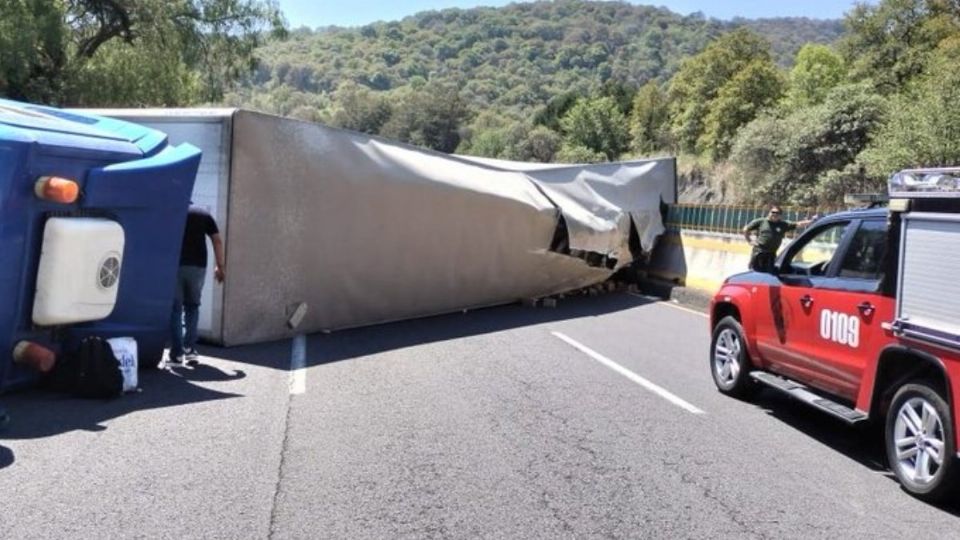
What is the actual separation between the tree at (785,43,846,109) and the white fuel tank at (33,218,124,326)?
141 feet

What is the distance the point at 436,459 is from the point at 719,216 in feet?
40.5

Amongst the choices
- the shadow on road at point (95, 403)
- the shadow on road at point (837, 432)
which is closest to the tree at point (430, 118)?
the shadow on road at point (95, 403)

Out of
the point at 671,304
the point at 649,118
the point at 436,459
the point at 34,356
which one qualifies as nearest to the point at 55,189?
the point at 34,356

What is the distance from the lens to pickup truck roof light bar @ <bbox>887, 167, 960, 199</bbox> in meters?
5.61

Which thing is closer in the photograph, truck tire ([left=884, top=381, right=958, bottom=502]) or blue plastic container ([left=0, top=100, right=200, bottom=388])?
truck tire ([left=884, top=381, right=958, bottom=502])

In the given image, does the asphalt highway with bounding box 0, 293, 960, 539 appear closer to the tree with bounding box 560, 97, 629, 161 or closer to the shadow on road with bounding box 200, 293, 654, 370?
the shadow on road with bounding box 200, 293, 654, 370

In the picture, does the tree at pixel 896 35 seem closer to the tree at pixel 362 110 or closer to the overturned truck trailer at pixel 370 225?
the overturned truck trailer at pixel 370 225

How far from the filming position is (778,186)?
32688 millimetres

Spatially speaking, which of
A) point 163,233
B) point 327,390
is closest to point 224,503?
point 327,390

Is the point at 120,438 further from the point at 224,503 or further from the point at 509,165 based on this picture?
the point at 509,165

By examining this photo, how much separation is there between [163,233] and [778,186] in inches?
1108

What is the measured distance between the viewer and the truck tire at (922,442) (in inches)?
213

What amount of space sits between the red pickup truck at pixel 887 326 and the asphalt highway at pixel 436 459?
364 mm

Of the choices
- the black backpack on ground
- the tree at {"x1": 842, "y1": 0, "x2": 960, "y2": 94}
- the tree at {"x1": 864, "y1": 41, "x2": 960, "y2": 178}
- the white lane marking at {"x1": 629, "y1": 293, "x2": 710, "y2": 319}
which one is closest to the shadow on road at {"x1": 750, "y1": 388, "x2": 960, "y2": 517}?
the black backpack on ground
